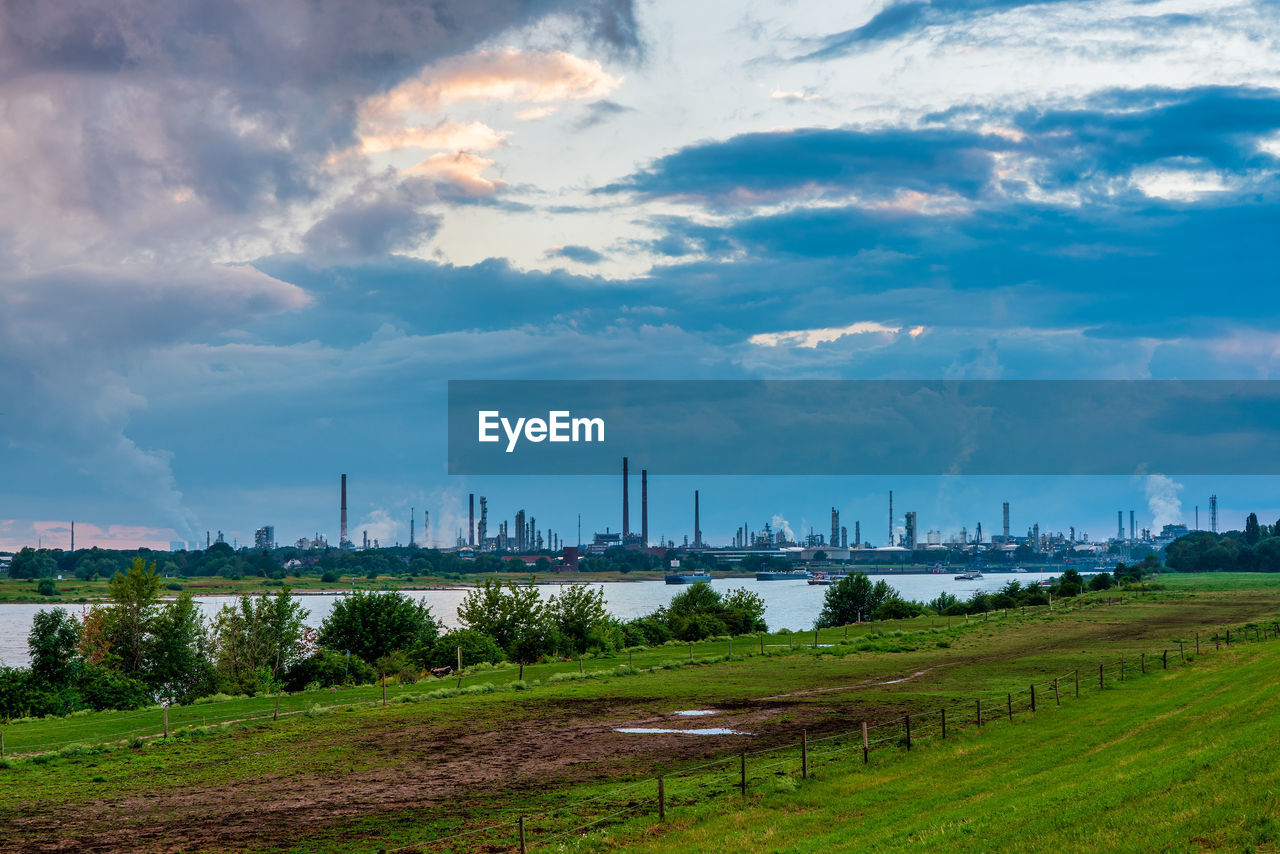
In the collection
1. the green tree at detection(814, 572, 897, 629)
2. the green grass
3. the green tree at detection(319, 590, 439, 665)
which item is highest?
the green grass

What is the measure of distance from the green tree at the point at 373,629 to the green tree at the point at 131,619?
2109cm

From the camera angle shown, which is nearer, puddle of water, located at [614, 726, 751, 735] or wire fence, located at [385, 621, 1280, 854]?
wire fence, located at [385, 621, 1280, 854]

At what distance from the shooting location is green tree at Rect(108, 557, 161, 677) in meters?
115

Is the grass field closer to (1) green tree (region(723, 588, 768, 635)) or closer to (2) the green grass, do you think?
(2) the green grass

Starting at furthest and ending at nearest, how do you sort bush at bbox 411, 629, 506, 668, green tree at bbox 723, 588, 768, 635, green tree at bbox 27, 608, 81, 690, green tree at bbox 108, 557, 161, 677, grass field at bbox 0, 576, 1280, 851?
green tree at bbox 723, 588, 768, 635, green tree at bbox 108, 557, 161, 677, bush at bbox 411, 629, 506, 668, green tree at bbox 27, 608, 81, 690, grass field at bbox 0, 576, 1280, 851

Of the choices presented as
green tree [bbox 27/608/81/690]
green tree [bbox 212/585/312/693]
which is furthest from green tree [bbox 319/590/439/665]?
green tree [bbox 27/608/81/690]

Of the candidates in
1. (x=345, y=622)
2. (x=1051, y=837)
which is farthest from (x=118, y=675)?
(x=1051, y=837)

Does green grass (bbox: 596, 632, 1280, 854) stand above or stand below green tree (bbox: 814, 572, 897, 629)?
above

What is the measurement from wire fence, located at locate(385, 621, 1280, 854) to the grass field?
0.73ft

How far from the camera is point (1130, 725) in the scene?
1683 inches

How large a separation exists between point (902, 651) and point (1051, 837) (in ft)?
250

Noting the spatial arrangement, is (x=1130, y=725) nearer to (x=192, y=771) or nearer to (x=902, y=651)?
(x=192, y=771)

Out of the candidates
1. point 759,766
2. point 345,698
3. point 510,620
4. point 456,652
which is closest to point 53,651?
point 456,652

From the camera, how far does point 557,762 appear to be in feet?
148
